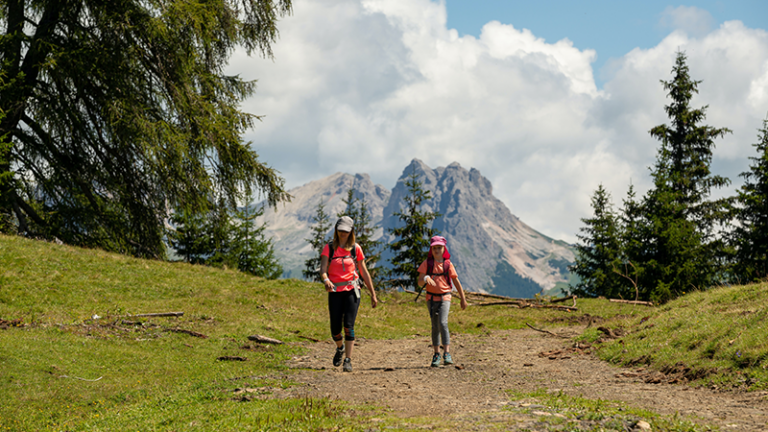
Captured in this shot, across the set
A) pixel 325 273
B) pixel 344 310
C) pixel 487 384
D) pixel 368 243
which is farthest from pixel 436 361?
pixel 368 243

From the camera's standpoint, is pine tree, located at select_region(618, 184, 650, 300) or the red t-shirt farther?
pine tree, located at select_region(618, 184, 650, 300)

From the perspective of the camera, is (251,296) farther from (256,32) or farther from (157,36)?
(256,32)

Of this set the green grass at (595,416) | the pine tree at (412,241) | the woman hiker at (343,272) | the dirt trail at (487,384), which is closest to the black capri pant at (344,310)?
the woman hiker at (343,272)

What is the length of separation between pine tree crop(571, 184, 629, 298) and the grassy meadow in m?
20.6

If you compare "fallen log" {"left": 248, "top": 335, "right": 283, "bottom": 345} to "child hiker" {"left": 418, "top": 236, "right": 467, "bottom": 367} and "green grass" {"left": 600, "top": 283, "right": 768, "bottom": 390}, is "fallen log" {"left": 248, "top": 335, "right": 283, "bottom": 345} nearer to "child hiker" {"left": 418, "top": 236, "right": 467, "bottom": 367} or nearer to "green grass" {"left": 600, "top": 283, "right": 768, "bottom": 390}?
"child hiker" {"left": 418, "top": 236, "right": 467, "bottom": 367}

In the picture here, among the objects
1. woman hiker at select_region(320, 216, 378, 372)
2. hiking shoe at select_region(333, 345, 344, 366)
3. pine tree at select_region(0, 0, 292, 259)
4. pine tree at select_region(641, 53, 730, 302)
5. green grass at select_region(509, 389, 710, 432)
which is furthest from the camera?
pine tree at select_region(641, 53, 730, 302)

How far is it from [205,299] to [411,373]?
9.77 m

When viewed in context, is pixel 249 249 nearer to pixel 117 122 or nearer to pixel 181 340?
pixel 117 122

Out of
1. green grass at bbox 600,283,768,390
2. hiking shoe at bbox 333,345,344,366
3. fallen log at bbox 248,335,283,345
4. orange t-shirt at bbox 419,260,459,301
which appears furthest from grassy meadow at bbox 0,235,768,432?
orange t-shirt at bbox 419,260,459,301

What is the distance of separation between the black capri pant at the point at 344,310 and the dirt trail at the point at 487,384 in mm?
797

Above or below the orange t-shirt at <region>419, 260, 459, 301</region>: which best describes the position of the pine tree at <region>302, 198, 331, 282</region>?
above

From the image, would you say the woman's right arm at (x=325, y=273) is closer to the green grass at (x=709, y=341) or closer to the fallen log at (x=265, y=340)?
the fallen log at (x=265, y=340)

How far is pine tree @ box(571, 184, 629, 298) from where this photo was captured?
128 ft

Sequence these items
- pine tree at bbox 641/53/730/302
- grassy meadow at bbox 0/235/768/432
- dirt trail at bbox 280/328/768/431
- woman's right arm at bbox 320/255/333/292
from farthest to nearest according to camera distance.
Answer: pine tree at bbox 641/53/730/302 → woman's right arm at bbox 320/255/333/292 → grassy meadow at bbox 0/235/768/432 → dirt trail at bbox 280/328/768/431
